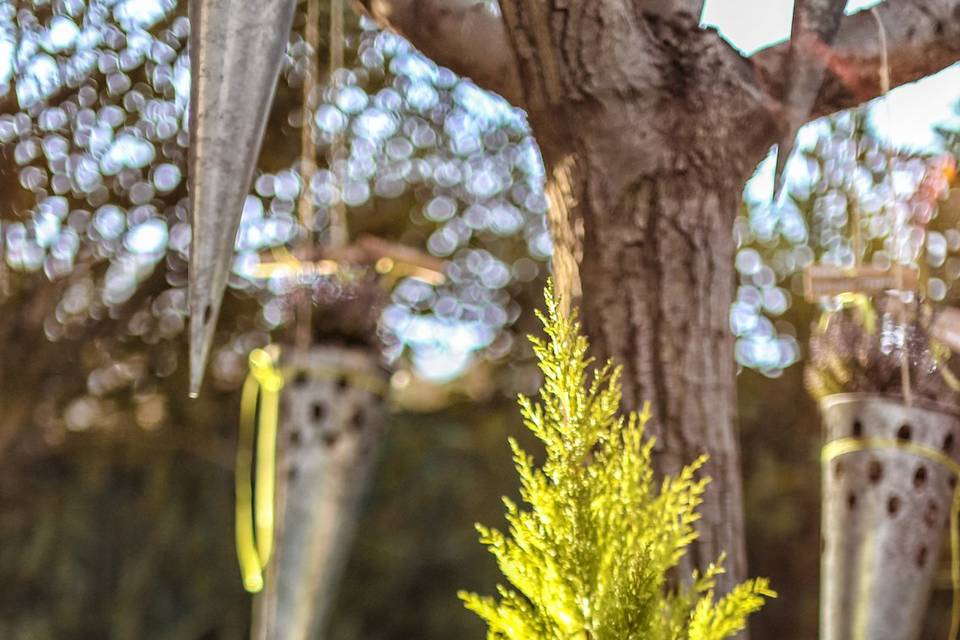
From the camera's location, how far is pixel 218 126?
42.6 inches

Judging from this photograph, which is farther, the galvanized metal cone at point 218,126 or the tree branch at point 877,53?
the tree branch at point 877,53

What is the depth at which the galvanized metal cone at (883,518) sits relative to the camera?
1.45 m

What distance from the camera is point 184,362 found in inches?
147

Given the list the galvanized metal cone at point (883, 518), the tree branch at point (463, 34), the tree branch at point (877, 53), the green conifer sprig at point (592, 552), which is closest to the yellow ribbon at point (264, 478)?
the tree branch at point (463, 34)

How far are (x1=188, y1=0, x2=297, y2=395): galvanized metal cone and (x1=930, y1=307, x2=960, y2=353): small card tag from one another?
0.93 meters

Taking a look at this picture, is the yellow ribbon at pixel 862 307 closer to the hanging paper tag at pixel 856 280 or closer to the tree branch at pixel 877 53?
the hanging paper tag at pixel 856 280

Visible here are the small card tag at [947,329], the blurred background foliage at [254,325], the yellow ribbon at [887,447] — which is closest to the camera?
the yellow ribbon at [887,447]

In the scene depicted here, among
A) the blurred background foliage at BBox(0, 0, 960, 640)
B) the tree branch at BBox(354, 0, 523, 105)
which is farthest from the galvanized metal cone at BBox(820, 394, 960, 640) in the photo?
the blurred background foliage at BBox(0, 0, 960, 640)

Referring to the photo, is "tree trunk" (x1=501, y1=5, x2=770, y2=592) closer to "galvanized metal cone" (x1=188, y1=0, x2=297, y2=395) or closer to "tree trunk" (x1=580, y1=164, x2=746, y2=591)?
"tree trunk" (x1=580, y1=164, x2=746, y2=591)

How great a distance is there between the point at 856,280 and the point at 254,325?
2436 mm

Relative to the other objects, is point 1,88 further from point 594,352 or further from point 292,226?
point 594,352

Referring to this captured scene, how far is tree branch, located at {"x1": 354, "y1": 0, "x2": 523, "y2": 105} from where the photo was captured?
1.54 meters

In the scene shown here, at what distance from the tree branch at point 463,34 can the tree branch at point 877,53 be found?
0.98ft

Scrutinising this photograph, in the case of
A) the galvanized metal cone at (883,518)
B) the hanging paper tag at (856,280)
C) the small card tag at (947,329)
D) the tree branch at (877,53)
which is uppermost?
the tree branch at (877,53)
